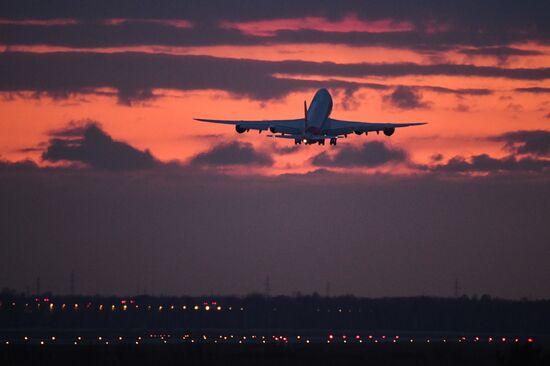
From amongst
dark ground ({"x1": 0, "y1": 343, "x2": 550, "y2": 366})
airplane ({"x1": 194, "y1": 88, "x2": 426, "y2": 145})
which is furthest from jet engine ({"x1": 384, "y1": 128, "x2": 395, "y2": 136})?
dark ground ({"x1": 0, "y1": 343, "x2": 550, "y2": 366})

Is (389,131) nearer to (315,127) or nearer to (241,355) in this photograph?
(315,127)

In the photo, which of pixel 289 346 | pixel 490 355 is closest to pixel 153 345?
pixel 289 346

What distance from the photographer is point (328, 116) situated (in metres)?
176

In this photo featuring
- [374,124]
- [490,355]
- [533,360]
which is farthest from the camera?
[374,124]

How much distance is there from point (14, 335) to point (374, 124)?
65468 mm

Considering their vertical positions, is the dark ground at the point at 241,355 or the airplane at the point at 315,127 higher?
the airplane at the point at 315,127

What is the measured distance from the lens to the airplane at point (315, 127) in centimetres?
15862

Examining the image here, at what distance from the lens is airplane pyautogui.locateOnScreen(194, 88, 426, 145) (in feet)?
520

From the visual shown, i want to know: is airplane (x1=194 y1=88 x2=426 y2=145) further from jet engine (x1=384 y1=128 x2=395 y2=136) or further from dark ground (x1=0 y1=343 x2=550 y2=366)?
dark ground (x1=0 y1=343 x2=550 y2=366)

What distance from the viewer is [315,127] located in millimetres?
164750

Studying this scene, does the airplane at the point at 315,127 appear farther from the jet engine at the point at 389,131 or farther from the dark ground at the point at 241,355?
the dark ground at the point at 241,355

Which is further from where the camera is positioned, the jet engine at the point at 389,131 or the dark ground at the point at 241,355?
the jet engine at the point at 389,131

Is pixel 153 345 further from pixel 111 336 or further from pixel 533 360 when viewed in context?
pixel 533 360

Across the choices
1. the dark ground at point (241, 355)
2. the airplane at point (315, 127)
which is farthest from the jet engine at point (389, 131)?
the dark ground at point (241, 355)
